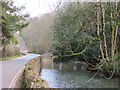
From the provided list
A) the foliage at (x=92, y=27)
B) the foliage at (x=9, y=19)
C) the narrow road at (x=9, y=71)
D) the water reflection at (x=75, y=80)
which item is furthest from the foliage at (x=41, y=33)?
the narrow road at (x=9, y=71)

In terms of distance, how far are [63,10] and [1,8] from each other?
10078 mm

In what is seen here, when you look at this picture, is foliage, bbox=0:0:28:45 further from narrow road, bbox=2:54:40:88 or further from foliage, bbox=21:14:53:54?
narrow road, bbox=2:54:40:88

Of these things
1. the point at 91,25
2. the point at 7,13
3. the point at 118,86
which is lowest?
the point at 118,86

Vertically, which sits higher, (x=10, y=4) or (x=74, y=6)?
(x=10, y=4)

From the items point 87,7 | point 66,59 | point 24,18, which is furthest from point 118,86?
point 24,18

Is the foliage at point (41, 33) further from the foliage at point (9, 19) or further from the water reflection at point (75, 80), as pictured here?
the water reflection at point (75, 80)

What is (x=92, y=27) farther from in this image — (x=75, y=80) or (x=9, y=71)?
(x=9, y=71)

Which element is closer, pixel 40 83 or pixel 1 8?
pixel 40 83

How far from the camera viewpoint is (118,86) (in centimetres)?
1249

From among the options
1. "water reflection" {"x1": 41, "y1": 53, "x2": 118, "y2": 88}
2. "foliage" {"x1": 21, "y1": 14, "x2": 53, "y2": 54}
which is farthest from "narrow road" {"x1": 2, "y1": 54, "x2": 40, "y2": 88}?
"foliage" {"x1": 21, "y1": 14, "x2": 53, "y2": 54}

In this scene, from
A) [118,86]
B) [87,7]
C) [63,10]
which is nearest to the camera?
[118,86]

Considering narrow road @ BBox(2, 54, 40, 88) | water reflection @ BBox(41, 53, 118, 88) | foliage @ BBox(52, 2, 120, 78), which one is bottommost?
water reflection @ BBox(41, 53, 118, 88)

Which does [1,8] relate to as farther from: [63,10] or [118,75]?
[118,75]

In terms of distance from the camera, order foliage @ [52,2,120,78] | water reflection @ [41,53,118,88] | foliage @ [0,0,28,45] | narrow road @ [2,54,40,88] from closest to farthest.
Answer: narrow road @ [2,54,40,88] < water reflection @ [41,53,118,88] < foliage @ [52,2,120,78] < foliage @ [0,0,28,45]
